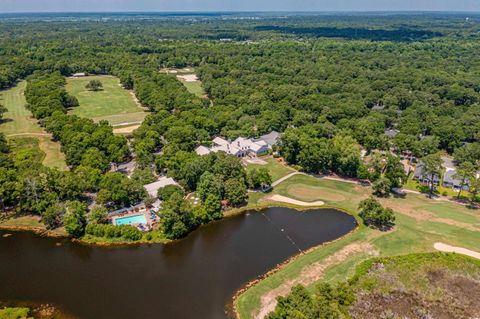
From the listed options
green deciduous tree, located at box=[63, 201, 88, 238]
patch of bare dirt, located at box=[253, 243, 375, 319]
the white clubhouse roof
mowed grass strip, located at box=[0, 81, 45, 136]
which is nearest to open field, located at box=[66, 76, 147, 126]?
mowed grass strip, located at box=[0, 81, 45, 136]

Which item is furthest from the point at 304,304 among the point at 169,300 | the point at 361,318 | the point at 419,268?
the point at 419,268

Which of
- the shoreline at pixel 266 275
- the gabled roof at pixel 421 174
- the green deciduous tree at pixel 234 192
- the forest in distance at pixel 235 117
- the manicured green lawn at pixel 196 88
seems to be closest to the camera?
the shoreline at pixel 266 275

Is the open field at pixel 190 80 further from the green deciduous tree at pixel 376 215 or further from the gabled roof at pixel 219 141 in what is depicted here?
the green deciduous tree at pixel 376 215

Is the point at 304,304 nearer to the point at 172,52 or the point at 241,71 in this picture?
the point at 241,71

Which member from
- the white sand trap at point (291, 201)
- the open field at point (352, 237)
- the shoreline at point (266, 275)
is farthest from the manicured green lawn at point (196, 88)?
the shoreline at point (266, 275)

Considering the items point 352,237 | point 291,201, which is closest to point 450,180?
point 352,237

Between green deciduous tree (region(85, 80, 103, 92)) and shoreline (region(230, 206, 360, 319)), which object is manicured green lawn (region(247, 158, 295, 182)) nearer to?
shoreline (region(230, 206, 360, 319))

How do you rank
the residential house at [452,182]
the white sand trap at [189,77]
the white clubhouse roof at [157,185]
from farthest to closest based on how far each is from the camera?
the white sand trap at [189,77]
the residential house at [452,182]
the white clubhouse roof at [157,185]
